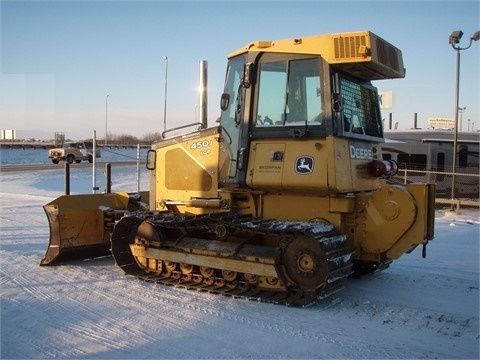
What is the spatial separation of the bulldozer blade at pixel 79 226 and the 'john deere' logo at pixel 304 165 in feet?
11.2

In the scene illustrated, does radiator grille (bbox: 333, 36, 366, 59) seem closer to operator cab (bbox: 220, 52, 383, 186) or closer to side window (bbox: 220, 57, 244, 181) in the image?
operator cab (bbox: 220, 52, 383, 186)

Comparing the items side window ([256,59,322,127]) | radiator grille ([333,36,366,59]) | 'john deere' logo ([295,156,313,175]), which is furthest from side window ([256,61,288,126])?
radiator grille ([333,36,366,59])

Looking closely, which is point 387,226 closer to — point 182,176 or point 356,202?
point 356,202

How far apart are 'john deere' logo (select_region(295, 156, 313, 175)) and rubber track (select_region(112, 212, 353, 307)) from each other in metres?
0.66

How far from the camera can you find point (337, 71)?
21.8 ft

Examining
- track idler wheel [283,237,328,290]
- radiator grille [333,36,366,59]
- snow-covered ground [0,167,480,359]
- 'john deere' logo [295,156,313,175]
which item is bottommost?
snow-covered ground [0,167,480,359]

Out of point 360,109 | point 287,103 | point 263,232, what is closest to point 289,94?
point 287,103

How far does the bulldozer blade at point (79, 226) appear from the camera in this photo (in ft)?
27.4

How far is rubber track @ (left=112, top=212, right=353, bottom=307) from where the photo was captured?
605 centimetres

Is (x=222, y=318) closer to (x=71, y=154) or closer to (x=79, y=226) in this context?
(x=79, y=226)

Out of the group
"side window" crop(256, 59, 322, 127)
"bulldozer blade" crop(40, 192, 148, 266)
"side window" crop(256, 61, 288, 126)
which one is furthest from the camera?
"bulldozer blade" crop(40, 192, 148, 266)

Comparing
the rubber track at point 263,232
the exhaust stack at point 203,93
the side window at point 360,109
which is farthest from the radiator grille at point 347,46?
the exhaust stack at point 203,93

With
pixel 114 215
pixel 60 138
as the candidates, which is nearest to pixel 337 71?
pixel 114 215

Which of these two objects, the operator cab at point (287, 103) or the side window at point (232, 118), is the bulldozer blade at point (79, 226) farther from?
the operator cab at point (287, 103)
